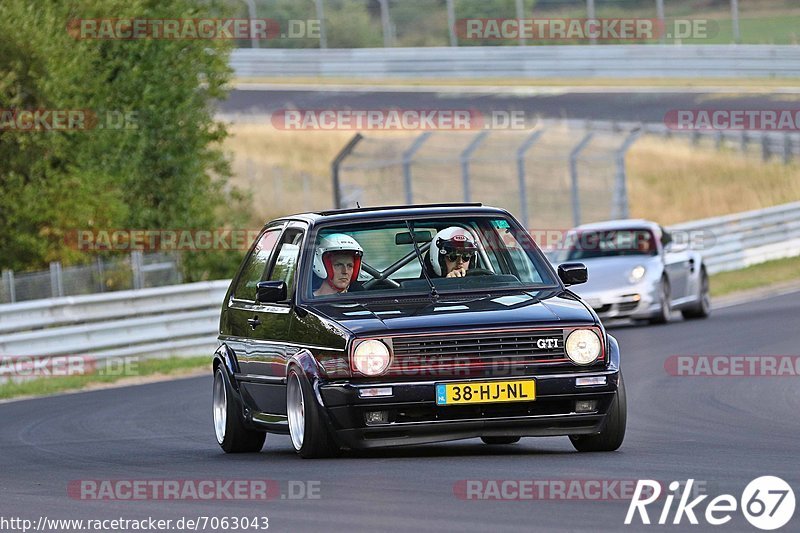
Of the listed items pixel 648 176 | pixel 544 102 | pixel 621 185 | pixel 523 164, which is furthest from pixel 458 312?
pixel 544 102

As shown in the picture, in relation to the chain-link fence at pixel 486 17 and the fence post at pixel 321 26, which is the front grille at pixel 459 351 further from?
the fence post at pixel 321 26

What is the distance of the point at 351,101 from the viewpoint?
154 ft

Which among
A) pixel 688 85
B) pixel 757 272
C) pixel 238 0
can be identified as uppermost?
pixel 238 0

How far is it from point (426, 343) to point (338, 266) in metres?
1.22

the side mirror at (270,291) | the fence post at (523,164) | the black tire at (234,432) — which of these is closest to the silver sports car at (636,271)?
the fence post at (523,164)

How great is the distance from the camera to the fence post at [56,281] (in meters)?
22.2

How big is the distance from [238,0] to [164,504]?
39.9 m

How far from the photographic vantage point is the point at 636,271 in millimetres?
22734

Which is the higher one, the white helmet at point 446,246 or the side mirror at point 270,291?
the white helmet at point 446,246

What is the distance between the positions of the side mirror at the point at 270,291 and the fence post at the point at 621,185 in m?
19.2

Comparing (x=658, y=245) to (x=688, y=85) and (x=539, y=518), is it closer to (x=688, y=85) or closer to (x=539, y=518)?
(x=539, y=518)

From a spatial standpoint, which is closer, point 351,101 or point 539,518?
point 539,518

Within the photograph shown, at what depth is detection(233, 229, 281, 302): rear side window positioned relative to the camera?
11.7 metres

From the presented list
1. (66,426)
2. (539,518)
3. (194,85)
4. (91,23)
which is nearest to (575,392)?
(539,518)
